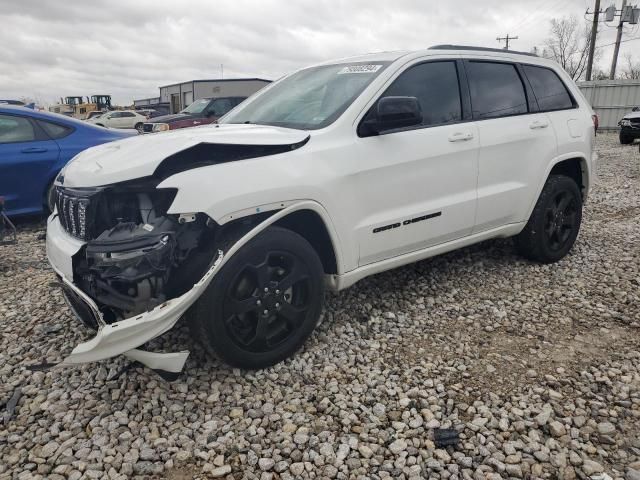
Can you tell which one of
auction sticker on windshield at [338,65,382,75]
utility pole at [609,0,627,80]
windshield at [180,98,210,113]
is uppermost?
utility pole at [609,0,627,80]

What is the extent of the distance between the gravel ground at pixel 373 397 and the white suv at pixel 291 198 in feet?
1.13

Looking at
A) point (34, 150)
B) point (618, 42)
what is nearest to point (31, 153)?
point (34, 150)

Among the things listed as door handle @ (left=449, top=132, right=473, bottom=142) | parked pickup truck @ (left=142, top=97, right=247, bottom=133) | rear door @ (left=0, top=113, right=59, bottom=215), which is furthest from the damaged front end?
parked pickup truck @ (left=142, top=97, right=247, bottom=133)

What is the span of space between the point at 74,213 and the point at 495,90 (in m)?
3.26

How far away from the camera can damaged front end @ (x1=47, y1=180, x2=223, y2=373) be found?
2383mm

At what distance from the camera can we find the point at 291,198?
2738mm

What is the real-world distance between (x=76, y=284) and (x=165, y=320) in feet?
1.96

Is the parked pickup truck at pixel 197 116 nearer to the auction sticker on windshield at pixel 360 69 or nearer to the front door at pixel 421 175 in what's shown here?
the auction sticker on windshield at pixel 360 69

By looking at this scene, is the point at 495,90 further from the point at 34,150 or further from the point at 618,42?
the point at 618,42

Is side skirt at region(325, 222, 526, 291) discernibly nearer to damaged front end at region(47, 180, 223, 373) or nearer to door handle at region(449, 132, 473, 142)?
door handle at region(449, 132, 473, 142)

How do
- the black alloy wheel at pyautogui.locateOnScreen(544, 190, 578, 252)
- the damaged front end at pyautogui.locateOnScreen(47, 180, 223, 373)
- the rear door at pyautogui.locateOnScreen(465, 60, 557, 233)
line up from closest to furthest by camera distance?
the damaged front end at pyautogui.locateOnScreen(47, 180, 223, 373)
the rear door at pyautogui.locateOnScreen(465, 60, 557, 233)
the black alloy wheel at pyautogui.locateOnScreen(544, 190, 578, 252)

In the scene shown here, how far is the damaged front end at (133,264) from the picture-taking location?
2.38 m

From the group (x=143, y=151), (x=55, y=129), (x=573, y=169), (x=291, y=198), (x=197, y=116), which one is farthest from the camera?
(x=197, y=116)

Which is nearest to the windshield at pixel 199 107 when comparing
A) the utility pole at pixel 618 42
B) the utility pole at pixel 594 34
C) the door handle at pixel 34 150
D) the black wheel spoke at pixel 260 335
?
the door handle at pixel 34 150
